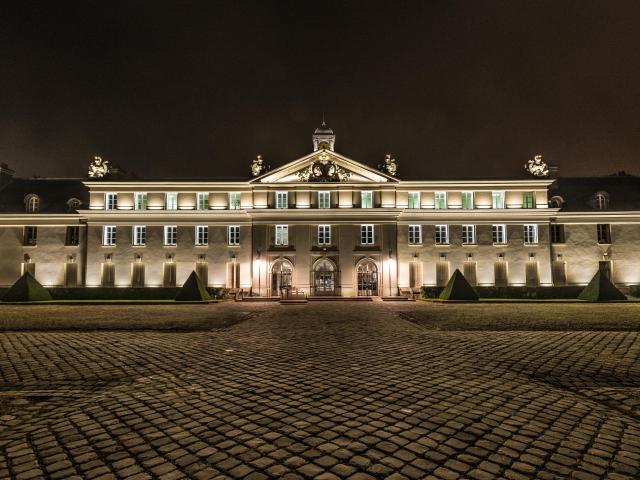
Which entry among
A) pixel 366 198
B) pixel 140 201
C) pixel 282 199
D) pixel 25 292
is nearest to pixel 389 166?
pixel 366 198

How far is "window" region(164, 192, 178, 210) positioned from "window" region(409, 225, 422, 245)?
24400 millimetres

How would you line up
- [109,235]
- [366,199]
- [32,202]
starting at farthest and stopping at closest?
1. [32,202]
2. [109,235]
3. [366,199]

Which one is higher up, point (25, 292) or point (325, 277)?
point (325, 277)

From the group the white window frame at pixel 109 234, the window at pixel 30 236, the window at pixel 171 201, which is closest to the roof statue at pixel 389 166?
the window at pixel 171 201

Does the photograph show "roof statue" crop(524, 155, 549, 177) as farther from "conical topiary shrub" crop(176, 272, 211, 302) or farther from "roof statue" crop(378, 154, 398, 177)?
"conical topiary shrub" crop(176, 272, 211, 302)

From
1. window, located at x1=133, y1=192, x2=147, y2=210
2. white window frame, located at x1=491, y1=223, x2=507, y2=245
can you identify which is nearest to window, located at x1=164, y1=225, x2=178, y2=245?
window, located at x1=133, y1=192, x2=147, y2=210

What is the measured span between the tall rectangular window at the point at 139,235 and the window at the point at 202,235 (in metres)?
5.39

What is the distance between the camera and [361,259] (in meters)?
38.2

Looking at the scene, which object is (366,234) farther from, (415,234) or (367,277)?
(415,234)

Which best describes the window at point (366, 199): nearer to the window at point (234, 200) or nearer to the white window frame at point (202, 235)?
the window at point (234, 200)

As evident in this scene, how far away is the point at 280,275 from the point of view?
126 ft

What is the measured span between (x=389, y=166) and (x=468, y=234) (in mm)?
10660

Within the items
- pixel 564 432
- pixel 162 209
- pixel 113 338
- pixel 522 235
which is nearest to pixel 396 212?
pixel 522 235

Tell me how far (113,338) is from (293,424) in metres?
10.0
